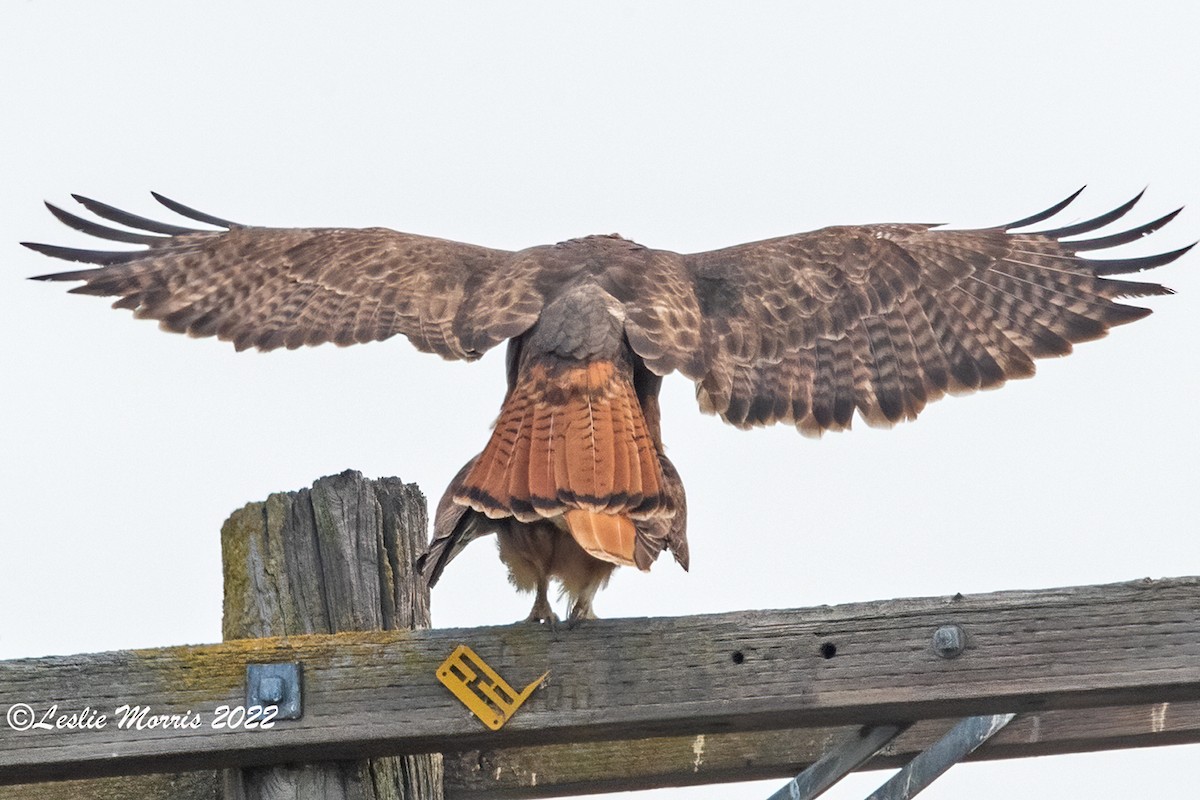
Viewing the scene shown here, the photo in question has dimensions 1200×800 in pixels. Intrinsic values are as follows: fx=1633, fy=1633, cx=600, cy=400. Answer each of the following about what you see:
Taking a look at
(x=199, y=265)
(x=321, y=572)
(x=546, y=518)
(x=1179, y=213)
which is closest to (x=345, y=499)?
(x=321, y=572)

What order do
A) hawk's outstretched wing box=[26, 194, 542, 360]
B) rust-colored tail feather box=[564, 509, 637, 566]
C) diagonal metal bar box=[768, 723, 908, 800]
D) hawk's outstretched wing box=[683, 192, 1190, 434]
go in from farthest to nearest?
hawk's outstretched wing box=[26, 194, 542, 360] → hawk's outstretched wing box=[683, 192, 1190, 434] → rust-colored tail feather box=[564, 509, 637, 566] → diagonal metal bar box=[768, 723, 908, 800]

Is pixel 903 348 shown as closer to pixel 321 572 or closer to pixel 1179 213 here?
pixel 1179 213

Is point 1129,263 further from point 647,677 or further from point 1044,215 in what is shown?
point 647,677

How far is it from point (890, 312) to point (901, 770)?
202 centimetres

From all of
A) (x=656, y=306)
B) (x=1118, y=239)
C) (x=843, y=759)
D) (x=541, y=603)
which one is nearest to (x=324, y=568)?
(x=541, y=603)

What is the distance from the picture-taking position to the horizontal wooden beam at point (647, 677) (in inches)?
116

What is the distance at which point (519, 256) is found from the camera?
4.90m

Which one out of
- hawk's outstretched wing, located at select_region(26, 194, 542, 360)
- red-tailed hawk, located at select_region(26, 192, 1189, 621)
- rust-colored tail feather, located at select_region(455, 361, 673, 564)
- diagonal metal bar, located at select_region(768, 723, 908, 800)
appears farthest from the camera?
hawk's outstretched wing, located at select_region(26, 194, 542, 360)

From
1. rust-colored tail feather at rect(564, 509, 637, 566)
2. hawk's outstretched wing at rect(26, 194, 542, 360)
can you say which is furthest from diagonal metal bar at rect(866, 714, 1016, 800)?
hawk's outstretched wing at rect(26, 194, 542, 360)

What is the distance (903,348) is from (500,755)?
199 cm

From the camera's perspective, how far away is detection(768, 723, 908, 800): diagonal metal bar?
3213mm

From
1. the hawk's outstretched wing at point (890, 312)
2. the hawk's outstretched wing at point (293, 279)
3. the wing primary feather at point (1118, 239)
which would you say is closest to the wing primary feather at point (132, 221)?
the hawk's outstretched wing at point (293, 279)

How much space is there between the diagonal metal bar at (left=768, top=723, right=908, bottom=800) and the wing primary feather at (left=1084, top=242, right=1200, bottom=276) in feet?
7.18

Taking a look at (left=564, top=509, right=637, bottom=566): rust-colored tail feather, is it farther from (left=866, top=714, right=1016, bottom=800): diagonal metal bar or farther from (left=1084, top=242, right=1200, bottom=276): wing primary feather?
(left=1084, top=242, right=1200, bottom=276): wing primary feather
